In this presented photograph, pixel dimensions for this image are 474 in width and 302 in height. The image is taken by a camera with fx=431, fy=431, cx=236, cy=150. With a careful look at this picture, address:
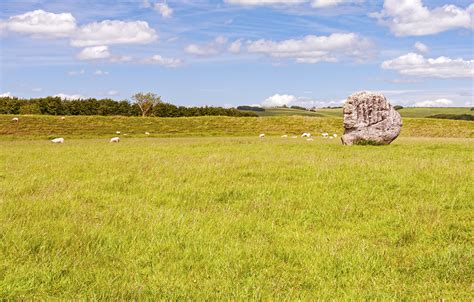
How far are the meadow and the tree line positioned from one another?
6811 centimetres

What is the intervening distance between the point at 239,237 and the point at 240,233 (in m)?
0.20

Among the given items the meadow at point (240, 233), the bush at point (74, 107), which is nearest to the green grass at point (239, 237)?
the meadow at point (240, 233)

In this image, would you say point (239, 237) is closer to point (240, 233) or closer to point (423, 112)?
point (240, 233)

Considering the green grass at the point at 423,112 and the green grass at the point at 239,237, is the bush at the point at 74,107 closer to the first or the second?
the green grass at the point at 239,237

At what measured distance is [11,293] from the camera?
5770 millimetres

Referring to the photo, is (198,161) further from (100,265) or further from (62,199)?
(100,265)

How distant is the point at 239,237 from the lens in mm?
8383

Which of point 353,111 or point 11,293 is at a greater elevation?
point 353,111

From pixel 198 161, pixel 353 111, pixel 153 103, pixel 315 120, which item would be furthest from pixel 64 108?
pixel 198 161

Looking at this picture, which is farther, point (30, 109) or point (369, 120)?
point (30, 109)

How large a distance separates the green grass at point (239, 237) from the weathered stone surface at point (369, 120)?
56.0 ft

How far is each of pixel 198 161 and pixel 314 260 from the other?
1205cm

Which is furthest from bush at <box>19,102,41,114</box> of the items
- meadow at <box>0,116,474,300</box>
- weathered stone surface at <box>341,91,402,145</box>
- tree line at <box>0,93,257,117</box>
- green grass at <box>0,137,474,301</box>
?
green grass at <box>0,137,474,301</box>

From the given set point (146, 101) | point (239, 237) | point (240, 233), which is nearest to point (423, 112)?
point (146, 101)
